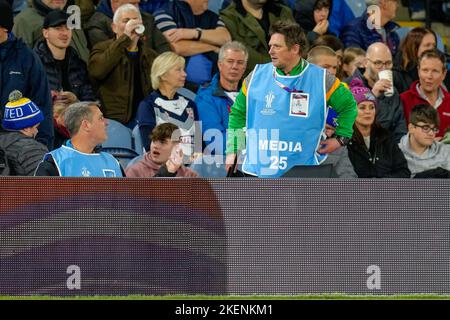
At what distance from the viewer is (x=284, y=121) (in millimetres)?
9648

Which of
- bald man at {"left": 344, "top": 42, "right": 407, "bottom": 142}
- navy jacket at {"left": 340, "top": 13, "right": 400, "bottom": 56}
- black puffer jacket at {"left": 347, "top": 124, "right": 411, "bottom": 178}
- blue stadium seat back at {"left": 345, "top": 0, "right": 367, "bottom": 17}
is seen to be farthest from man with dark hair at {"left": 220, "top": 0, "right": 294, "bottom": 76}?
black puffer jacket at {"left": 347, "top": 124, "right": 411, "bottom": 178}

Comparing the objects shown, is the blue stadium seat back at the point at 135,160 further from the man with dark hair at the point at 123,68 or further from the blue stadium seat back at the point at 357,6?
the blue stadium seat back at the point at 357,6

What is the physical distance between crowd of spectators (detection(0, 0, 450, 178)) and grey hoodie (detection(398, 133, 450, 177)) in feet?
0.04

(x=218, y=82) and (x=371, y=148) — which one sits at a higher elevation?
(x=218, y=82)

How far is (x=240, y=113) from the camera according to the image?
980 centimetres

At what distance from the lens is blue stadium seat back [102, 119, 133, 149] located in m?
11.3

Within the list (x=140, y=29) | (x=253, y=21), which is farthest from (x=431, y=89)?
(x=140, y=29)

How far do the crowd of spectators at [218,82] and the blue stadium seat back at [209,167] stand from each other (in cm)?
9

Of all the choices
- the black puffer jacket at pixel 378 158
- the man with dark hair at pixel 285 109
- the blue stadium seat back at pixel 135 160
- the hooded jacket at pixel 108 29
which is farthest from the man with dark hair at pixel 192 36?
the man with dark hair at pixel 285 109

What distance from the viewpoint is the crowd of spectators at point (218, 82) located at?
382 inches

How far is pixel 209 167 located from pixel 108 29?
186 cm

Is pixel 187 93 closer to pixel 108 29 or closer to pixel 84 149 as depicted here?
pixel 108 29

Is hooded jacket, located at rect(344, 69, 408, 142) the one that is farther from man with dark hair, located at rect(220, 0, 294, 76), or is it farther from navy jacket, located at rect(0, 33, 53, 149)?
navy jacket, located at rect(0, 33, 53, 149)
